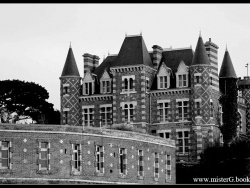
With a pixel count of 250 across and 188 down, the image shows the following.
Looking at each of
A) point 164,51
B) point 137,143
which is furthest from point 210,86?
point 137,143

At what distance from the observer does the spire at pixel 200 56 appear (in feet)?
207

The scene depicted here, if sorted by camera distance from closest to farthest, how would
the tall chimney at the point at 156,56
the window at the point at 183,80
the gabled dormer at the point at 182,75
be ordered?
the gabled dormer at the point at 182,75, the window at the point at 183,80, the tall chimney at the point at 156,56

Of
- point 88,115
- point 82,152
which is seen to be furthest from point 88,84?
point 82,152

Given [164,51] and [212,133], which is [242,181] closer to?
[212,133]

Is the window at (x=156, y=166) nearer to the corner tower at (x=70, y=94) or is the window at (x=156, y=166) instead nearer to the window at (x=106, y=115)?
the window at (x=106, y=115)

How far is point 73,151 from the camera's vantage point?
42562 mm

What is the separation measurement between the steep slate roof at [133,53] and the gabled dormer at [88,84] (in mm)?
3268

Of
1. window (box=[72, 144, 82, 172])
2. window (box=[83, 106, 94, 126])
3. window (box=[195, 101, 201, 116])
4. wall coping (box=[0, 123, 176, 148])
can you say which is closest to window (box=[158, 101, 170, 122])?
window (box=[195, 101, 201, 116])

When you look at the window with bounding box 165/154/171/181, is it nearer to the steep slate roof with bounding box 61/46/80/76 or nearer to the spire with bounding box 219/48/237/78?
the spire with bounding box 219/48/237/78

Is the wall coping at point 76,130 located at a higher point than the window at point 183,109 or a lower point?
lower

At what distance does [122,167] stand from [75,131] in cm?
569

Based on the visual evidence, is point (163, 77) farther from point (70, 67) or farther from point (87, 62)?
point (70, 67)

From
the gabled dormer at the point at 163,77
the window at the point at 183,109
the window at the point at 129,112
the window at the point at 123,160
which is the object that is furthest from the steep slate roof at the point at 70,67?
the window at the point at 123,160

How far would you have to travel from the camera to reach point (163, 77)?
6569 cm
